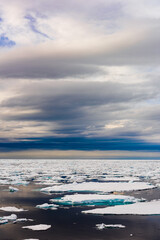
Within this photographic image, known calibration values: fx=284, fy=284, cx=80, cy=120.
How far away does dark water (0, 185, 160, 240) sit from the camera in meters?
11.7

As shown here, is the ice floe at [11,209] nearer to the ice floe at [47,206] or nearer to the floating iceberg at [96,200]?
the ice floe at [47,206]

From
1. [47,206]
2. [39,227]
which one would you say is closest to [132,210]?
[47,206]

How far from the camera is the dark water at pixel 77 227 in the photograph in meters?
11.7

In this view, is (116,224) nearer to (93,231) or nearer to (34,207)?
(93,231)

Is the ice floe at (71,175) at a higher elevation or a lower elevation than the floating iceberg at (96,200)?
lower

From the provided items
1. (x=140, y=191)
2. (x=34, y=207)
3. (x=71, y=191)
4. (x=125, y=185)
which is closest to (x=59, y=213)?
(x=34, y=207)

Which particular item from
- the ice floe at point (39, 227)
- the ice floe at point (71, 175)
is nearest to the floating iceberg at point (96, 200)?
the ice floe at point (39, 227)

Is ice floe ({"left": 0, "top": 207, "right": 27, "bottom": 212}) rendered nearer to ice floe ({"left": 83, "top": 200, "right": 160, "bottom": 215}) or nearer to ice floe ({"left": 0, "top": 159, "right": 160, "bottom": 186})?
ice floe ({"left": 83, "top": 200, "right": 160, "bottom": 215})

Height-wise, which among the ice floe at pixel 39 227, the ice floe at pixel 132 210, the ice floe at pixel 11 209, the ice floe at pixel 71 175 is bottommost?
the ice floe at pixel 71 175

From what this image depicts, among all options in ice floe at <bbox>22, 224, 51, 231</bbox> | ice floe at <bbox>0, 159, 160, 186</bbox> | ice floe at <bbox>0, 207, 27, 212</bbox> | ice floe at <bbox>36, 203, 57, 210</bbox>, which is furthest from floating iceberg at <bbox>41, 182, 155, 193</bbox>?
ice floe at <bbox>22, 224, 51, 231</bbox>

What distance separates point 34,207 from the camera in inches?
701

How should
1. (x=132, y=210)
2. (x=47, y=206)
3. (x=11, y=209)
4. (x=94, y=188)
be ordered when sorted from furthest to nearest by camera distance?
(x=94, y=188) → (x=47, y=206) → (x=11, y=209) → (x=132, y=210)

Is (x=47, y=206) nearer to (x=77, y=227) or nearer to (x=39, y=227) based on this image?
(x=39, y=227)

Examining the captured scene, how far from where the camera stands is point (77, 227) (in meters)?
13.2
